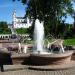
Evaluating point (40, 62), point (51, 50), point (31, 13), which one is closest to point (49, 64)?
point (40, 62)

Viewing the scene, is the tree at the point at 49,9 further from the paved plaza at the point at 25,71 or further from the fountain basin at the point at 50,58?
the paved plaza at the point at 25,71

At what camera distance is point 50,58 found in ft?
35.8

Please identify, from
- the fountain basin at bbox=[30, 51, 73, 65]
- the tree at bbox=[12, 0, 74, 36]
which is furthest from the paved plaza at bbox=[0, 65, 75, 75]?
the tree at bbox=[12, 0, 74, 36]

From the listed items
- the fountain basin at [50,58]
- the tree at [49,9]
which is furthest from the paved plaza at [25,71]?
the tree at [49,9]

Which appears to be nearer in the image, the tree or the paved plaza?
the paved plaza

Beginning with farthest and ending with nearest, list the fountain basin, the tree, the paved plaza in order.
Answer: 1. the tree
2. the fountain basin
3. the paved plaza

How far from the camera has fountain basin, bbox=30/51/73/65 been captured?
1089 centimetres

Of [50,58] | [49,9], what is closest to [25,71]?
[50,58]

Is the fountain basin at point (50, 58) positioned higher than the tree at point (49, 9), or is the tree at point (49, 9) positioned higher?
the tree at point (49, 9)

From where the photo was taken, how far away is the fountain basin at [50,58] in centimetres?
1089

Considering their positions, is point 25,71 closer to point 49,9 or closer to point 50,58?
point 50,58

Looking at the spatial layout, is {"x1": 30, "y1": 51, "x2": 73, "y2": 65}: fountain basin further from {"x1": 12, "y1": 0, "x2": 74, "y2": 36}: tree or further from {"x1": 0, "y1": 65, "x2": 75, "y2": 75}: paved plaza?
{"x1": 12, "y1": 0, "x2": 74, "y2": 36}: tree

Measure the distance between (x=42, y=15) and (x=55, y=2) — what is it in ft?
6.75

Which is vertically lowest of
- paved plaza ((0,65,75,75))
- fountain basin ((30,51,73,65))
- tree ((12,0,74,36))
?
paved plaza ((0,65,75,75))
